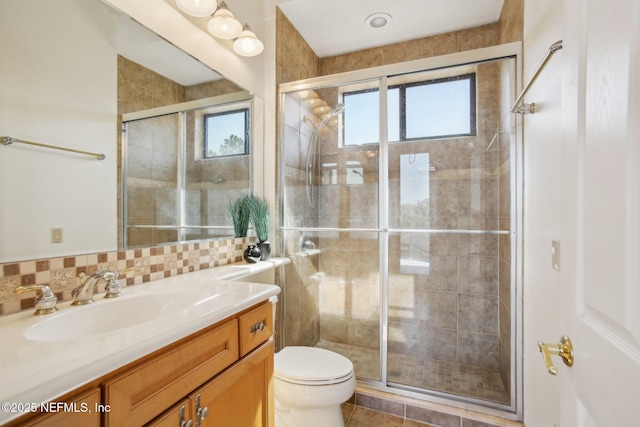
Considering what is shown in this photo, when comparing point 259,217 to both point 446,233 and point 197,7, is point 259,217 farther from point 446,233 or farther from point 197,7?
point 446,233

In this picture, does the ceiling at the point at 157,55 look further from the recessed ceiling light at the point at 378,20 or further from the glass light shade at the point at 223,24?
the recessed ceiling light at the point at 378,20

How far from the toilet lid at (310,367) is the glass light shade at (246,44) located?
1.87 meters

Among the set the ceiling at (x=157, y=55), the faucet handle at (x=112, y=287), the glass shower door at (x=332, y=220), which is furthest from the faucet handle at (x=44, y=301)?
the glass shower door at (x=332, y=220)

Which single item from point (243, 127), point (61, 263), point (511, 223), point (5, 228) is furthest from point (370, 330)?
point (5, 228)

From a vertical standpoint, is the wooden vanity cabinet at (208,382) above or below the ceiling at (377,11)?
below

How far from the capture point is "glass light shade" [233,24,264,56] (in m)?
1.76

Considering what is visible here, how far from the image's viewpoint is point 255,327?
3.48 ft

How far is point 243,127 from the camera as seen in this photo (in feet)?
6.43

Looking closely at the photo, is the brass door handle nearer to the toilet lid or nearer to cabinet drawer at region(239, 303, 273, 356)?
cabinet drawer at region(239, 303, 273, 356)

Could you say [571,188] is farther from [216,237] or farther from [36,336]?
[216,237]

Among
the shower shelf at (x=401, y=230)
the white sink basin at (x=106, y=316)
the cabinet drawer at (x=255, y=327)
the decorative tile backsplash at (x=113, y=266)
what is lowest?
the cabinet drawer at (x=255, y=327)

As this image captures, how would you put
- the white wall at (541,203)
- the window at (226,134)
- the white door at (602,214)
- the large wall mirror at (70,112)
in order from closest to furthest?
1. the white door at (602,214)
2. the large wall mirror at (70,112)
3. the white wall at (541,203)
4. the window at (226,134)

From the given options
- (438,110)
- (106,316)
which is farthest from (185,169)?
(438,110)

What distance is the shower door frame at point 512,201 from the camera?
5.24ft
